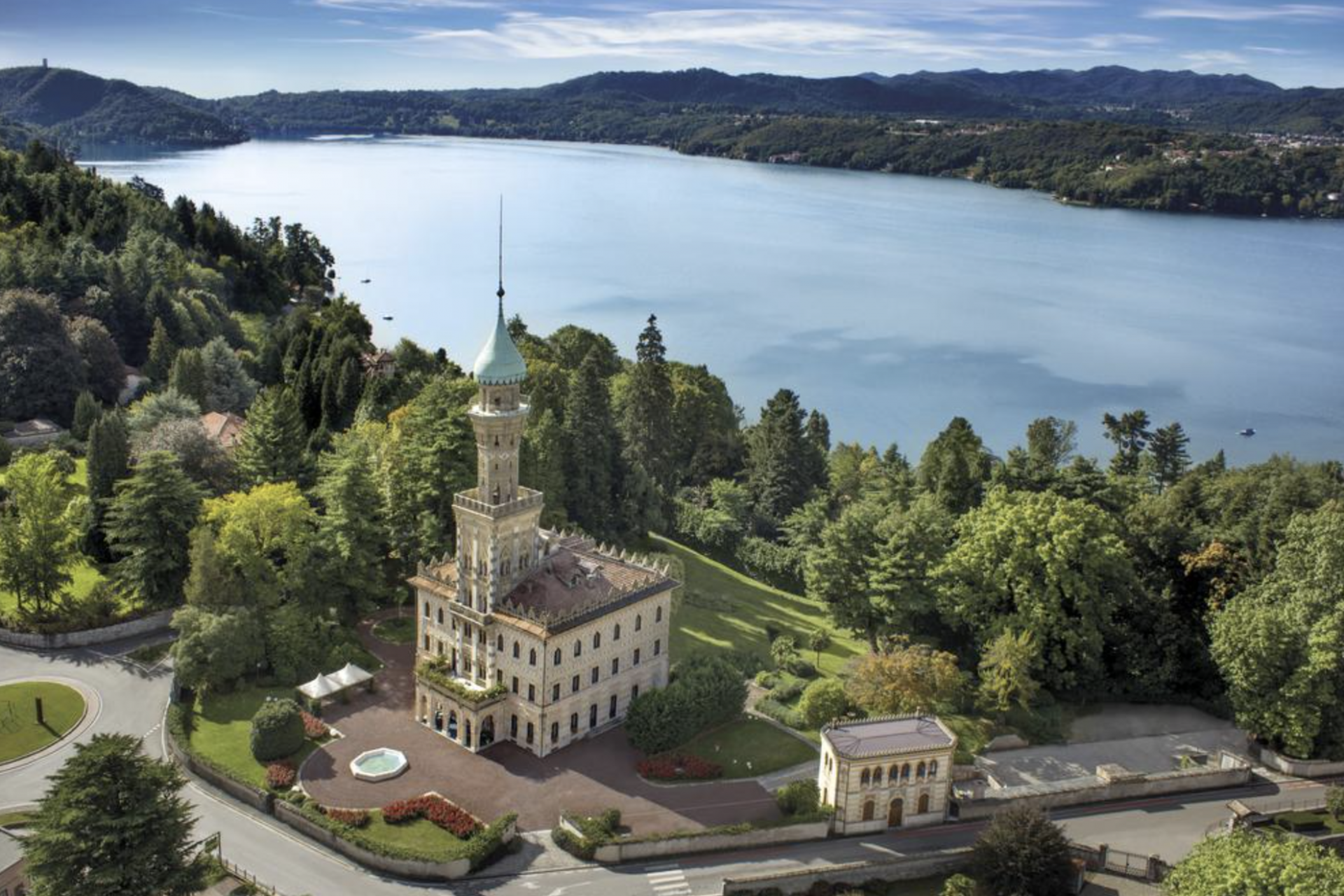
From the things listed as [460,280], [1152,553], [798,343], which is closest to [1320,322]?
[798,343]

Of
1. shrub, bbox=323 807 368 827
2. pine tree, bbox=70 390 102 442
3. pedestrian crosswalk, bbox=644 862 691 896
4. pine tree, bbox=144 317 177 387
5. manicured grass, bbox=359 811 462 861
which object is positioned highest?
pine tree, bbox=144 317 177 387

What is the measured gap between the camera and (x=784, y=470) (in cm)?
8450

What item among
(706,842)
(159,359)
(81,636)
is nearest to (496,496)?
(706,842)

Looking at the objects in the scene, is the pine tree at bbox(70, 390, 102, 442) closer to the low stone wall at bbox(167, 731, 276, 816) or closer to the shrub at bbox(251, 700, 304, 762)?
the low stone wall at bbox(167, 731, 276, 816)

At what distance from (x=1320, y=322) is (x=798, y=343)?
73902 mm

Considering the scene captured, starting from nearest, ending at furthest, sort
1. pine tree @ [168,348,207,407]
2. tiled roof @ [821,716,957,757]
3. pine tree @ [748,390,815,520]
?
tiled roof @ [821,716,957,757]
pine tree @ [168,348,207,407]
pine tree @ [748,390,815,520]

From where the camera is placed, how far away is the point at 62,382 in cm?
7938

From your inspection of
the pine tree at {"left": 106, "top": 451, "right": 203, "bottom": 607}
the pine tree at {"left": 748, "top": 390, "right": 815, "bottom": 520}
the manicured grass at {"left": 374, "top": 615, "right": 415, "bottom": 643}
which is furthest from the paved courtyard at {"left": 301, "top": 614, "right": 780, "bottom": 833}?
the pine tree at {"left": 748, "top": 390, "right": 815, "bottom": 520}

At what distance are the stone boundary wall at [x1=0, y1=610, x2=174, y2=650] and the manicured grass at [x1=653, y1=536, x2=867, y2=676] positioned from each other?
27127 millimetres

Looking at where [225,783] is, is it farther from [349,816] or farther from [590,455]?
[590,455]

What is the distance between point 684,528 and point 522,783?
36.2 metres

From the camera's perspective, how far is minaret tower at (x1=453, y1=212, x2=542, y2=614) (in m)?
47.3

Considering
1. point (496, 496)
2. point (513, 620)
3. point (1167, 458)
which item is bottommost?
point (1167, 458)

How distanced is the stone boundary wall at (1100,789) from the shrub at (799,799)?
598 cm
